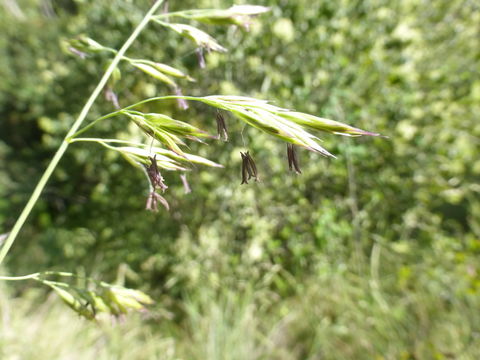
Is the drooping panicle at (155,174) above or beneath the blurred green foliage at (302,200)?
beneath

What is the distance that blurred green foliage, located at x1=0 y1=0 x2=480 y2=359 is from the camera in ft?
8.79

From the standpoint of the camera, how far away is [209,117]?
9.96ft

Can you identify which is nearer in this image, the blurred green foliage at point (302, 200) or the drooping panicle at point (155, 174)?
the drooping panicle at point (155, 174)

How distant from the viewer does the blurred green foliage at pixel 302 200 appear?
2.68 meters

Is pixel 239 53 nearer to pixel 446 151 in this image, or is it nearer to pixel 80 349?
pixel 446 151

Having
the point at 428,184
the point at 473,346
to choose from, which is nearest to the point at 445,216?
the point at 428,184

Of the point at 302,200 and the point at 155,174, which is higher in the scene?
the point at 302,200

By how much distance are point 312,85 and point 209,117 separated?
0.75 m

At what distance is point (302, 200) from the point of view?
3.02m

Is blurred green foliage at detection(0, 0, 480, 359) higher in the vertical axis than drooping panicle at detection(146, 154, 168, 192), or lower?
higher

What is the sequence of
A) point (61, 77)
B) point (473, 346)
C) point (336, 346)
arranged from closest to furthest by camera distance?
point (473, 346) < point (336, 346) < point (61, 77)

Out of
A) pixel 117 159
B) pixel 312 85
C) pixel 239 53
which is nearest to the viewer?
pixel 239 53

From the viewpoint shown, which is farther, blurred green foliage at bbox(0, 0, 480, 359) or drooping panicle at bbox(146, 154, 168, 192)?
blurred green foliage at bbox(0, 0, 480, 359)

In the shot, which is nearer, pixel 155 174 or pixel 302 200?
pixel 155 174
